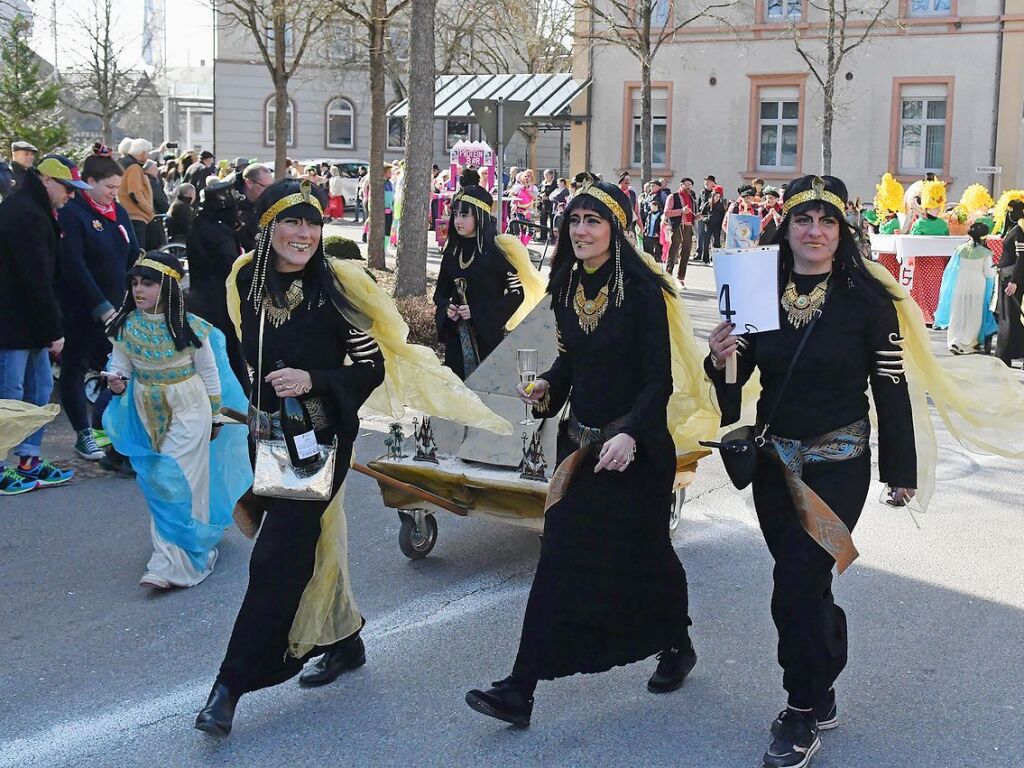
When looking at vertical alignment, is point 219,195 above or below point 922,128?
below

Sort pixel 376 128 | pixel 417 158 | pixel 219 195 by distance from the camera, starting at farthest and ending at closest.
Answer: pixel 376 128, pixel 417 158, pixel 219 195

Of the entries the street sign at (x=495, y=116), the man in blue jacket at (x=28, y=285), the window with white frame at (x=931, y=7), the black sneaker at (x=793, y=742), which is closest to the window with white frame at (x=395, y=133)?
the window with white frame at (x=931, y=7)

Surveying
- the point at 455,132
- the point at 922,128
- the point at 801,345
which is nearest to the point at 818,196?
the point at 801,345

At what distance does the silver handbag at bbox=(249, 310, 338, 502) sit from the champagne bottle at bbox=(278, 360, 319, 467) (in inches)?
0.9

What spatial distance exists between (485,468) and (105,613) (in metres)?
1.98

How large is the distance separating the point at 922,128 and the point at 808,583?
32.6m

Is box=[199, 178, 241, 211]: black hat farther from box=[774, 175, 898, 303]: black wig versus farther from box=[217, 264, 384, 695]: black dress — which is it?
box=[774, 175, 898, 303]: black wig

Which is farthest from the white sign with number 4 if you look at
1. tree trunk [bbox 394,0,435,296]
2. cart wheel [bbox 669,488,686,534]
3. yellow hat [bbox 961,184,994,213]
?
yellow hat [bbox 961,184,994,213]

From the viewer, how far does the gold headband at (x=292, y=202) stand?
4.40 m

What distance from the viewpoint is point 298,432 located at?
4457mm

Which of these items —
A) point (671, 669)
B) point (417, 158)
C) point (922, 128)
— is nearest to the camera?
point (671, 669)

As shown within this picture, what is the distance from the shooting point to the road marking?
14.0ft

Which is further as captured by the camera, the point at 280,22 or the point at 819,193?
the point at 280,22

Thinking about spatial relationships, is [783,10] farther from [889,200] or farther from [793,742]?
[793,742]
